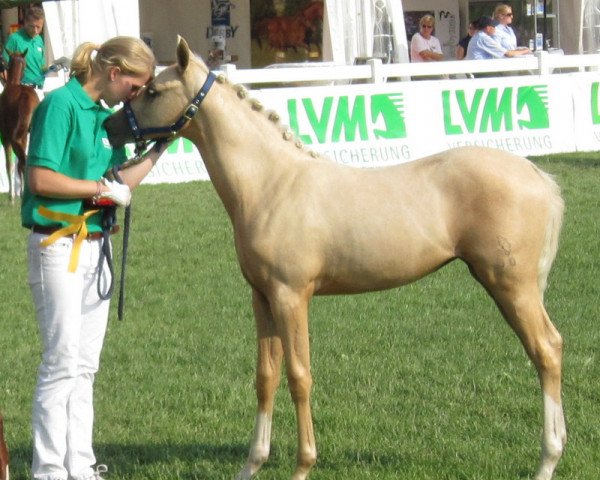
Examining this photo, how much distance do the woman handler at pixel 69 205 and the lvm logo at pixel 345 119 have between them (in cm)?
1054

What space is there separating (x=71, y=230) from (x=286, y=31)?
24.0 m

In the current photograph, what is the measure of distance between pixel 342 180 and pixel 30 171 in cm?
142

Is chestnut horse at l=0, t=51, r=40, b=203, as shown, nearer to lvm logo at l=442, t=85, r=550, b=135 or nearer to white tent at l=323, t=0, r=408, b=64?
lvm logo at l=442, t=85, r=550, b=135

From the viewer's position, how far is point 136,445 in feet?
21.0

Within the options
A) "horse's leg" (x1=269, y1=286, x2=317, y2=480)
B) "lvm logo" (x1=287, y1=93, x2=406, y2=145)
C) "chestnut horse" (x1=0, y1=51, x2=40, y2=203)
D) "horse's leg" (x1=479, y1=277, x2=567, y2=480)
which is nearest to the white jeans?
"horse's leg" (x1=269, y1=286, x2=317, y2=480)

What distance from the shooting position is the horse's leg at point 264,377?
574cm

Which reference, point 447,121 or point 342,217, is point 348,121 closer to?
point 447,121

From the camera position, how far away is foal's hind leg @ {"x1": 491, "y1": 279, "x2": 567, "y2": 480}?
18.3 ft

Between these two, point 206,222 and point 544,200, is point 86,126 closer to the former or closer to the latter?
point 544,200

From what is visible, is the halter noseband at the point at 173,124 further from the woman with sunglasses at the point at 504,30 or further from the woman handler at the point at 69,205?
the woman with sunglasses at the point at 504,30

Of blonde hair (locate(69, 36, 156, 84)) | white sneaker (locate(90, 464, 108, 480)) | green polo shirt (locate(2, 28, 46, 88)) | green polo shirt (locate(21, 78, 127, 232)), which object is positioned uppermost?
blonde hair (locate(69, 36, 156, 84))

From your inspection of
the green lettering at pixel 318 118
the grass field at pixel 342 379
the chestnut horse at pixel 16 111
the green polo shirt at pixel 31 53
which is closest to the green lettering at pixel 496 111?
the green lettering at pixel 318 118

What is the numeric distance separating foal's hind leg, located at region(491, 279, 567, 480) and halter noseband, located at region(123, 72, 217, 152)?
5.44 feet

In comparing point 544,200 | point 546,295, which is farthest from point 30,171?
point 546,295
